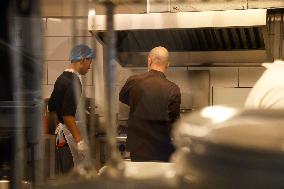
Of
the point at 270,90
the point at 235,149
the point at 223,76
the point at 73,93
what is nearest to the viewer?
the point at 235,149

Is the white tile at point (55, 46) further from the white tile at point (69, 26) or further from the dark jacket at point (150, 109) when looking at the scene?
the dark jacket at point (150, 109)

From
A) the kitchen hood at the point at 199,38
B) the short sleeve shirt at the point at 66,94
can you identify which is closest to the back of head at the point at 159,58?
the kitchen hood at the point at 199,38

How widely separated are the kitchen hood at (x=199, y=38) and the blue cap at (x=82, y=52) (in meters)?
0.96

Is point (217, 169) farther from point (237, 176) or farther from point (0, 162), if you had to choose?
point (0, 162)

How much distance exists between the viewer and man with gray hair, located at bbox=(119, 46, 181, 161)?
114 cm

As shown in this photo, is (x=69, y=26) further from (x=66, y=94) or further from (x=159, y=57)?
(x=159, y=57)

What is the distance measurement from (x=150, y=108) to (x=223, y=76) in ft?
2.79

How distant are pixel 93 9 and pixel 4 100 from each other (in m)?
0.16

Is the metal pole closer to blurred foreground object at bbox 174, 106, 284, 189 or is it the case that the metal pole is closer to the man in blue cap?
the man in blue cap

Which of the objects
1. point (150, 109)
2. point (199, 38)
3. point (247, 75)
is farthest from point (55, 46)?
point (247, 75)

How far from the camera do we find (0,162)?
464 mm

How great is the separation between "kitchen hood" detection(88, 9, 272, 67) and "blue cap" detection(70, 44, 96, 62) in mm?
962

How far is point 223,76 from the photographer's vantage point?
192 cm

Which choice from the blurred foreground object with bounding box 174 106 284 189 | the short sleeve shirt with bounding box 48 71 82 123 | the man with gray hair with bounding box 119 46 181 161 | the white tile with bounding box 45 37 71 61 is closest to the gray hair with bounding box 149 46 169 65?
the man with gray hair with bounding box 119 46 181 161
